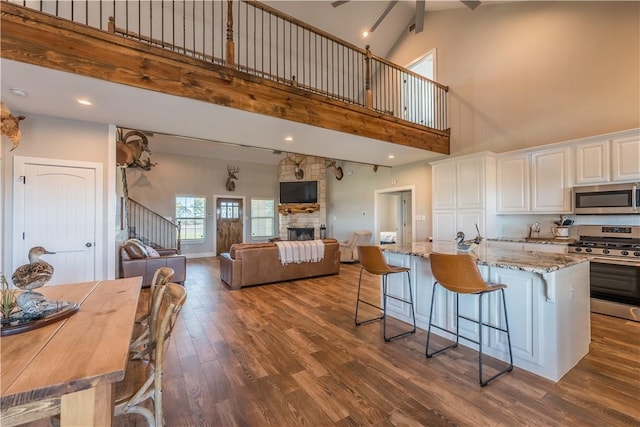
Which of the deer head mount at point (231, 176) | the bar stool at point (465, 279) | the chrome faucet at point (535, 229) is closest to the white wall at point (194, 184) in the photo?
the deer head mount at point (231, 176)

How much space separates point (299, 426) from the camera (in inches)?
66.7

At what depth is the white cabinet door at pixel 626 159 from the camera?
3404mm

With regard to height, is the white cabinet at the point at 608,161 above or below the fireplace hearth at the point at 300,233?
above

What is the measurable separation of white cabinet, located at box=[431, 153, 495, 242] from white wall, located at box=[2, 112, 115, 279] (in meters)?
5.63


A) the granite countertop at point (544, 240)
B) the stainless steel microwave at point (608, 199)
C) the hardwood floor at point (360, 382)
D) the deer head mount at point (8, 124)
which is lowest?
the hardwood floor at point (360, 382)

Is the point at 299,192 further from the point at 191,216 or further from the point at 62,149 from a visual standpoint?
the point at 62,149

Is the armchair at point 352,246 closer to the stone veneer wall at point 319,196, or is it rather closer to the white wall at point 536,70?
the stone veneer wall at point 319,196

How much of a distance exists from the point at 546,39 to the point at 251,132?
16.6ft

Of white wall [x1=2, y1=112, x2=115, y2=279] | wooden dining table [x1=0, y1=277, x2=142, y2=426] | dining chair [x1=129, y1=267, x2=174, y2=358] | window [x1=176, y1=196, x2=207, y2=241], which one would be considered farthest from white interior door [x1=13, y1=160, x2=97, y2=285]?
window [x1=176, y1=196, x2=207, y2=241]

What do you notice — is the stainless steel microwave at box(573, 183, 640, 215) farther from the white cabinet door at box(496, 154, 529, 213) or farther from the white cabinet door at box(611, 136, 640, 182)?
the white cabinet door at box(496, 154, 529, 213)

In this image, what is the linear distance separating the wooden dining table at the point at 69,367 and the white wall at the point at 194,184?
7.98 meters

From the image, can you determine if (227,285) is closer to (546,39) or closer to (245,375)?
(245,375)

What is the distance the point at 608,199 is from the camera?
144 inches

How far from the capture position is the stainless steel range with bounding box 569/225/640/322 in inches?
129
